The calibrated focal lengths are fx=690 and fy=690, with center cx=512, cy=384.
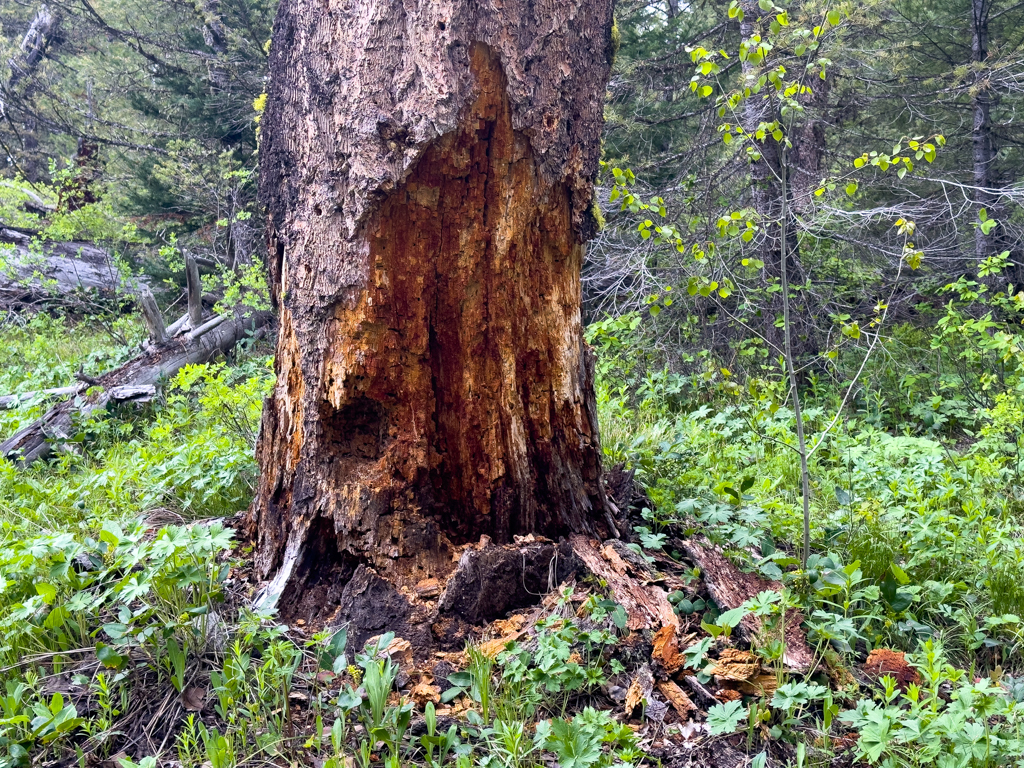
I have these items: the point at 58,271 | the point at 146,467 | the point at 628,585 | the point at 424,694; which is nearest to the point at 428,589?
the point at 424,694

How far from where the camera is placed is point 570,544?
2.71 meters

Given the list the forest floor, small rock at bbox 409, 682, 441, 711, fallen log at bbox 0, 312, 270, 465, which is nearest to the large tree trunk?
the forest floor

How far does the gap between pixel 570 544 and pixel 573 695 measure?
2.04 ft

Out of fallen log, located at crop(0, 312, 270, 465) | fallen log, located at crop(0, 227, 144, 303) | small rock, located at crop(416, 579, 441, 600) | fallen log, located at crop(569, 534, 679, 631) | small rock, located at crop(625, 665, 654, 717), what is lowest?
small rock, located at crop(625, 665, 654, 717)

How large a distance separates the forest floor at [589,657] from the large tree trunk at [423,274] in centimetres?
25

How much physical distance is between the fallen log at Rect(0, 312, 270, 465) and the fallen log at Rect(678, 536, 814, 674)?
439 centimetres

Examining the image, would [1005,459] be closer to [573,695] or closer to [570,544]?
[570,544]

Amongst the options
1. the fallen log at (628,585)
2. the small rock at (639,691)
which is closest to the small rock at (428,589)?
→ the fallen log at (628,585)

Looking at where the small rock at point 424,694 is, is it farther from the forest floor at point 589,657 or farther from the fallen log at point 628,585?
the fallen log at point 628,585

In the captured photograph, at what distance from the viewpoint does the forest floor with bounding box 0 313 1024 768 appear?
1.97 metres

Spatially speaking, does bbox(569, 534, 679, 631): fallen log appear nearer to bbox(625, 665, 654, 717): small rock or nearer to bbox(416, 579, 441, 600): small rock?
bbox(625, 665, 654, 717): small rock

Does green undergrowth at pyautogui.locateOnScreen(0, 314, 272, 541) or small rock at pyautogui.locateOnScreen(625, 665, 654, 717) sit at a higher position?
green undergrowth at pyautogui.locateOnScreen(0, 314, 272, 541)

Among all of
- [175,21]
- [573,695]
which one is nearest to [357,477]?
[573,695]

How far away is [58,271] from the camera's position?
33.8ft
